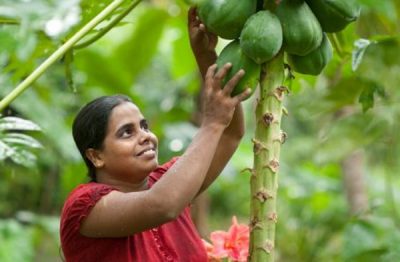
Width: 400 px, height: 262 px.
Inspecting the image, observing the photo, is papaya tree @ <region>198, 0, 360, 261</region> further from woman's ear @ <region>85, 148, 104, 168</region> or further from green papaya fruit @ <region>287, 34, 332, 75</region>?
woman's ear @ <region>85, 148, 104, 168</region>

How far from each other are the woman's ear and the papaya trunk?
0.45m

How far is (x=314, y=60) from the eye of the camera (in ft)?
5.35

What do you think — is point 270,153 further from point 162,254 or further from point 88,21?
point 88,21

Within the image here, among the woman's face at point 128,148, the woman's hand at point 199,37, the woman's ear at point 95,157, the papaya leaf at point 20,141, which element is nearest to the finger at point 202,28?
the woman's hand at point 199,37

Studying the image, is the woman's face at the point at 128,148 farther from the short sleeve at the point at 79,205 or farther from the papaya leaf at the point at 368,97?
the papaya leaf at the point at 368,97

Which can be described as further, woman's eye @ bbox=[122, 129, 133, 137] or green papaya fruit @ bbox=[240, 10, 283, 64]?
woman's eye @ bbox=[122, 129, 133, 137]

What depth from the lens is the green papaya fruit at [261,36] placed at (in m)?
1.50

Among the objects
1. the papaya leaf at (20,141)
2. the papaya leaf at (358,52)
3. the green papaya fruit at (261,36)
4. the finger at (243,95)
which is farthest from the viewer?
the papaya leaf at (20,141)

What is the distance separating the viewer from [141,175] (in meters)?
1.84

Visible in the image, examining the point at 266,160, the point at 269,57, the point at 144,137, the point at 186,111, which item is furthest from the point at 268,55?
the point at 186,111

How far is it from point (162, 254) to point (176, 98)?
291 centimetres

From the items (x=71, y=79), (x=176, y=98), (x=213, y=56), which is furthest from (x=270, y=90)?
(x=176, y=98)

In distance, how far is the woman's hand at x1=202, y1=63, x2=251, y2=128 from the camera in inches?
62.9

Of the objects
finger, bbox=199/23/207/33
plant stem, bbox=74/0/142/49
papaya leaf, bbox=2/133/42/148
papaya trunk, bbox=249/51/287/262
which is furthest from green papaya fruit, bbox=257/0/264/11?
papaya leaf, bbox=2/133/42/148
